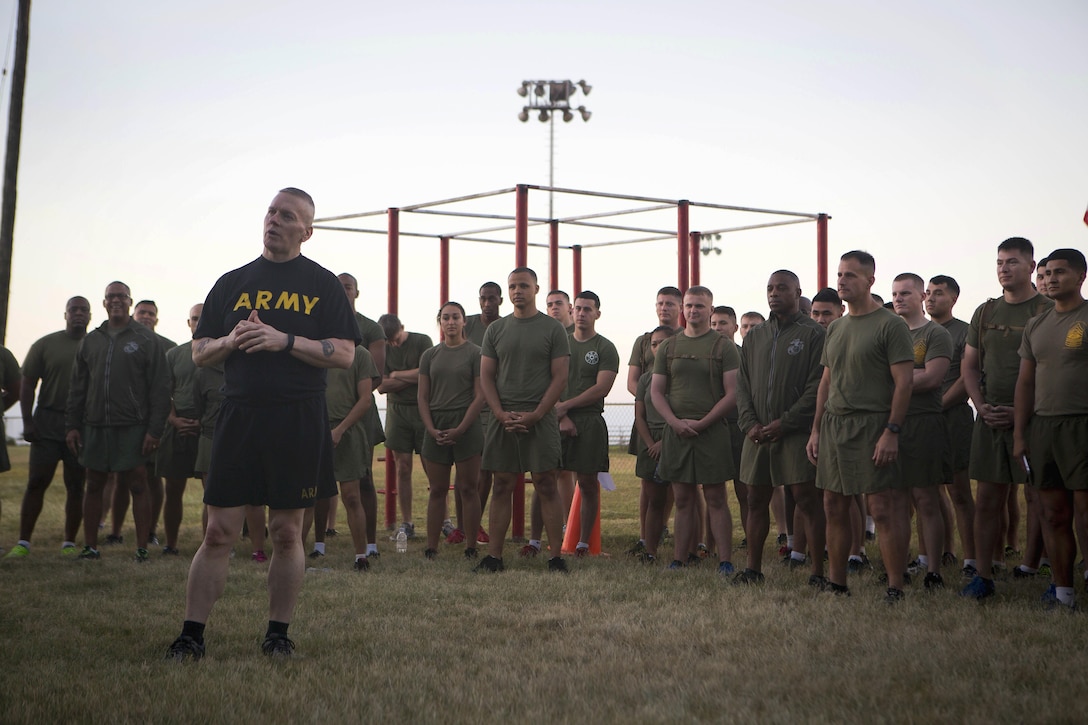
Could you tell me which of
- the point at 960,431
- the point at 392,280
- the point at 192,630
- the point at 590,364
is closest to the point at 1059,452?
the point at 960,431

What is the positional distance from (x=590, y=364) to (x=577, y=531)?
4.52 feet

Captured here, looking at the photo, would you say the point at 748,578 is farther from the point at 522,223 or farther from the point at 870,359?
the point at 522,223

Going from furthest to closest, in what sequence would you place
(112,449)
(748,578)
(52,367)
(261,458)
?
(52,367), (112,449), (748,578), (261,458)

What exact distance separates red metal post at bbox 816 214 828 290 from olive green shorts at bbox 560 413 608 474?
3060 mm

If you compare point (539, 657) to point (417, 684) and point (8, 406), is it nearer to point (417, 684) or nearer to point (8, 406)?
point (417, 684)

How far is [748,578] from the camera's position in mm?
6617

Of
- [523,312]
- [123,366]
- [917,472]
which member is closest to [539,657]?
[917,472]

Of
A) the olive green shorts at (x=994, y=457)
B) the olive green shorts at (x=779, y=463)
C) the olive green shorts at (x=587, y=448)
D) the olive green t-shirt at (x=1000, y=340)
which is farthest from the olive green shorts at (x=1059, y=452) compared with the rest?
the olive green shorts at (x=587, y=448)

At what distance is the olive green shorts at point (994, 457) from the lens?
20.7ft

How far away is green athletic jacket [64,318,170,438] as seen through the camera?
8.39 m

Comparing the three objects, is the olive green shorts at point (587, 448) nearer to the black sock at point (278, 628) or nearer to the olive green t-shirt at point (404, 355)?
the olive green t-shirt at point (404, 355)

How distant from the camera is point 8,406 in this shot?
8.58 meters

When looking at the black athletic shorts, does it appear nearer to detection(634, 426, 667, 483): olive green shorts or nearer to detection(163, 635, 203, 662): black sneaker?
detection(163, 635, 203, 662): black sneaker

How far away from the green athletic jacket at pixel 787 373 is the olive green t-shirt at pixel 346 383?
283 cm
